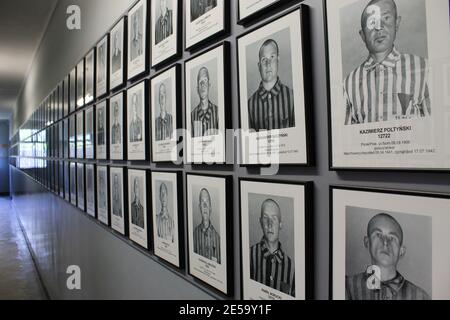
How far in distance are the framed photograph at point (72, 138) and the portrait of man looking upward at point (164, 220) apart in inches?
61.1

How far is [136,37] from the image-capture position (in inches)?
57.6

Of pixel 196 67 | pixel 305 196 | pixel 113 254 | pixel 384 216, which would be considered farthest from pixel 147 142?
pixel 384 216

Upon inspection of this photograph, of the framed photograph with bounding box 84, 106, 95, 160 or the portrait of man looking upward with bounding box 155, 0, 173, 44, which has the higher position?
the portrait of man looking upward with bounding box 155, 0, 173, 44

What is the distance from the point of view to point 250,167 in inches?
33.1

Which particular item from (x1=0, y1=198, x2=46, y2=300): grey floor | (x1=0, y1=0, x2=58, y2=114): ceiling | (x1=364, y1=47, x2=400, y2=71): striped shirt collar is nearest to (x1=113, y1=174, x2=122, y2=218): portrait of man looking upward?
(x1=364, y1=47, x2=400, y2=71): striped shirt collar

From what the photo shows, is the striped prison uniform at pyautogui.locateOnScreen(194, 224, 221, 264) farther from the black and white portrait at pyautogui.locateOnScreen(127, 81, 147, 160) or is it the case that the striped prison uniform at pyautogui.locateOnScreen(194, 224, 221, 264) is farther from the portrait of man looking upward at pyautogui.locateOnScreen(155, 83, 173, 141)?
the black and white portrait at pyautogui.locateOnScreen(127, 81, 147, 160)

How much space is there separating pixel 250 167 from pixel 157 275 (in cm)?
67

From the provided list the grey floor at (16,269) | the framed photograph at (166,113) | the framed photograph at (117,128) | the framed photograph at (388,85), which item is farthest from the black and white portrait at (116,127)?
the grey floor at (16,269)

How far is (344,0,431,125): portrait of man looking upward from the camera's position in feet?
1.68

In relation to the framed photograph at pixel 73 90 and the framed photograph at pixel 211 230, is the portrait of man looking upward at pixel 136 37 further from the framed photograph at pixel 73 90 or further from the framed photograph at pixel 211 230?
the framed photograph at pixel 73 90

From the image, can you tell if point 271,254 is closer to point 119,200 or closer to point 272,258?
point 272,258

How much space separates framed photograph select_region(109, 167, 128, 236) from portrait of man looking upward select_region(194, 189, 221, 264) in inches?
25.9

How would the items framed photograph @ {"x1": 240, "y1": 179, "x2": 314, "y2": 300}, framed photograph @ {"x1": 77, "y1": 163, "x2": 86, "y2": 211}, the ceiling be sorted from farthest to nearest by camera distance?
the ceiling, framed photograph @ {"x1": 77, "y1": 163, "x2": 86, "y2": 211}, framed photograph @ {"x1": 240, "y1": 179, "x2": 314, "y2": 300}

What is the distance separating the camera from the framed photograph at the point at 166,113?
3.77 ft
